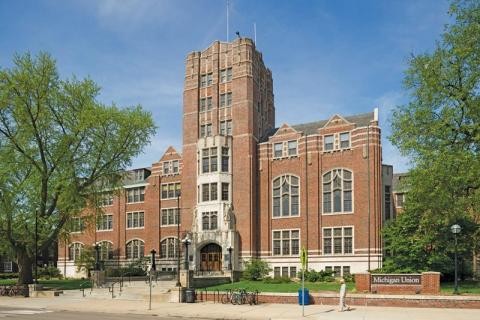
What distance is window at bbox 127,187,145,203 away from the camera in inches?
2660

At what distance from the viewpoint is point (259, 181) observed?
56.8 meters

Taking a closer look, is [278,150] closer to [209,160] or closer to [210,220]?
[209,160]

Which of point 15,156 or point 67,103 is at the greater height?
point 67,103

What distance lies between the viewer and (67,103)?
4456cm

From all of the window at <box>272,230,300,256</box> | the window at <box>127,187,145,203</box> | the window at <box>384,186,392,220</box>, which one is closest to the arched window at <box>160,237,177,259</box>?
the window at <box>127,187,145,203</box>

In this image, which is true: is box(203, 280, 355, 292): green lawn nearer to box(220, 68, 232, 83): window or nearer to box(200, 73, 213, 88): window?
box(220, 68, 232, 83): window

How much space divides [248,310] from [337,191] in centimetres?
2623

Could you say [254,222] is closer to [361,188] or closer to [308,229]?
[308,229]

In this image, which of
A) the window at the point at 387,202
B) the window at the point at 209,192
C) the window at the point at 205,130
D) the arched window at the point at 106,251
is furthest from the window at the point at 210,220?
the arched window at the point at 106,251

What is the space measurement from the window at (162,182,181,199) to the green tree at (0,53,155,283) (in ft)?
57.2

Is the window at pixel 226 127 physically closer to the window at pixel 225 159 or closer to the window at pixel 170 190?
the window at pixel 225 159

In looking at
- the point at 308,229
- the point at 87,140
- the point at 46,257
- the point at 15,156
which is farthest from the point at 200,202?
the point at 46,257

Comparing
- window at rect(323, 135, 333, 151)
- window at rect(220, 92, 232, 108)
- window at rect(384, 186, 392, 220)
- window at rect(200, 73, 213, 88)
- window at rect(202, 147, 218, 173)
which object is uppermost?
window at rect(200, 73, 213, 88)

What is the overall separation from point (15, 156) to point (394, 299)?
3000cm
